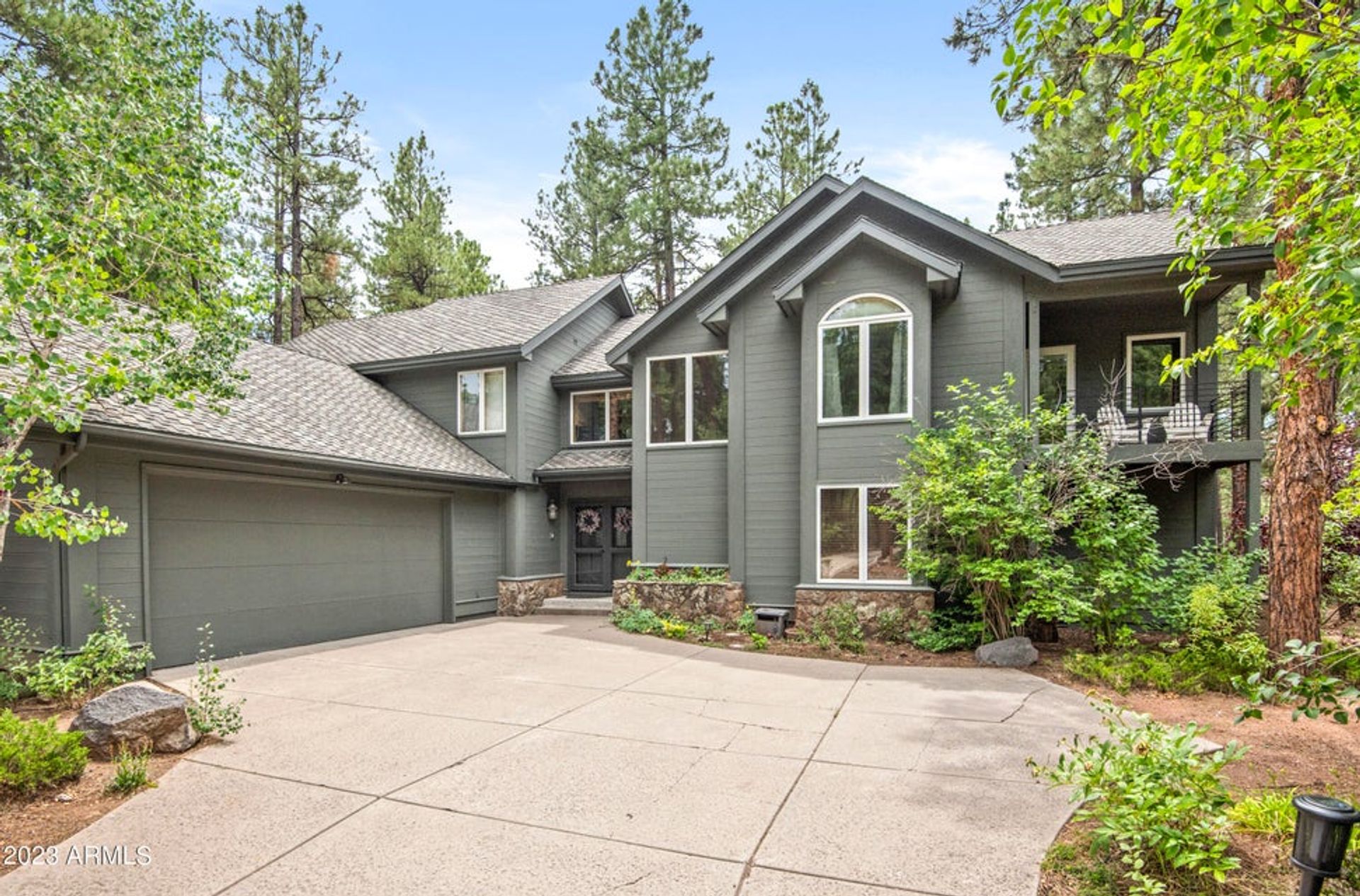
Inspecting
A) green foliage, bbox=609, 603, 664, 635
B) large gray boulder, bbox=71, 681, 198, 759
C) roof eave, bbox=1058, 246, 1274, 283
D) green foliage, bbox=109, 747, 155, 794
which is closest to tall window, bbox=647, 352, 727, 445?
green foliage, bbox=609, 603, 664, 635

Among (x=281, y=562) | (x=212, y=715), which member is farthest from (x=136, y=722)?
(x=281, y=562)

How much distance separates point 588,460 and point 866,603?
20.6ft

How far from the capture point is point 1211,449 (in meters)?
8.90

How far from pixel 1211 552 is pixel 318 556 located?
39.9ft

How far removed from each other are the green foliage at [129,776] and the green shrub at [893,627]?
7981mm

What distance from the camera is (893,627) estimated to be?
926 centimetres

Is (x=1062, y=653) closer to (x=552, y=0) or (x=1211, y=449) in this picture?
(x=1211, y=449)

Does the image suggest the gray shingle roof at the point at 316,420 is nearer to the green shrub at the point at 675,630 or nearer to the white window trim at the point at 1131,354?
the green shrub at the point at 675,630

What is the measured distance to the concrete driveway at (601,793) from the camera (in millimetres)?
3244

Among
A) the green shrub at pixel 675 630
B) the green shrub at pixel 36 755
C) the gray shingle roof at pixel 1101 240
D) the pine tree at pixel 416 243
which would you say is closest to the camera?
the green shrub at pixel 36 755

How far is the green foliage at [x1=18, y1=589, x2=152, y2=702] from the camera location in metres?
6.05

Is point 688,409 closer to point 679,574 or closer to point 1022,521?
point 679,574

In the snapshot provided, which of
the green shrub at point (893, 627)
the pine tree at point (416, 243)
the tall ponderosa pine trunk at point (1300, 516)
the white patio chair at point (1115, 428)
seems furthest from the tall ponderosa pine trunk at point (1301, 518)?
the pine tree at point (416, 243)

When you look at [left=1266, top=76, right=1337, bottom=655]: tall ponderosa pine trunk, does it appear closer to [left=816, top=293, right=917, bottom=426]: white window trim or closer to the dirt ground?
[left=816, top=293, right=917, bottom=426]: white window trim
